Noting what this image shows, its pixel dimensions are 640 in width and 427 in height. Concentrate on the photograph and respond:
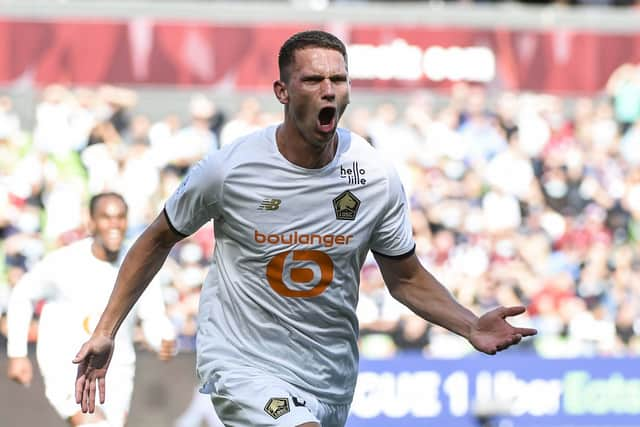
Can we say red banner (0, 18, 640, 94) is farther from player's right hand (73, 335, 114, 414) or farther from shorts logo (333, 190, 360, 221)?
shorts logo (333, 190, 360, 221)

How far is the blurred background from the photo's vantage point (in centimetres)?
1280

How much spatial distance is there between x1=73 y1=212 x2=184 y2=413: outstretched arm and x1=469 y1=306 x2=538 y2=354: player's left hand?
1313 millimetres

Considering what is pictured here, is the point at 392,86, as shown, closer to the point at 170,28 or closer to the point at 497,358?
the point at 170,28

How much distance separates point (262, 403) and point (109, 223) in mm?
3849

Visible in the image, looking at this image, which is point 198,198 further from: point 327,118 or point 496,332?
point 496,332

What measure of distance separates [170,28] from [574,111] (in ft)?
17.4

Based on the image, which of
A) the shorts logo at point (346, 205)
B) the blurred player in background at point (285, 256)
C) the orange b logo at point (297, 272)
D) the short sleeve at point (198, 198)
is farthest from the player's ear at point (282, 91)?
the orange b logo at point (297, 272)

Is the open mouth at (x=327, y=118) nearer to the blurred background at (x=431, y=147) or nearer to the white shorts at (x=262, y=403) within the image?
the white shorts at (x=262, y=403)

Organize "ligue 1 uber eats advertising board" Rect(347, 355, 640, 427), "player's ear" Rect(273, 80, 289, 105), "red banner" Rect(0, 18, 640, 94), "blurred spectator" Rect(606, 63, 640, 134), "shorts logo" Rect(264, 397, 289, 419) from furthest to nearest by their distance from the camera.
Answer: "blurred spectator" Rect(606, 63, 640, 134) → "red banner" Rect(0, 18, 640, 94) → "ligue 1 uber eats advertising board" Rect(347, 355, 640, 427) → "player's ear" Rect(273, 80, 289, 105) → "shorts logo" Rect(264, 397, 289, 419)

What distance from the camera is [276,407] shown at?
15.9 ft

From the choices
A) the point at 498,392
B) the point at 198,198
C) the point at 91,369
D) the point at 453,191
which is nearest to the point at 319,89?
the point at 198,198

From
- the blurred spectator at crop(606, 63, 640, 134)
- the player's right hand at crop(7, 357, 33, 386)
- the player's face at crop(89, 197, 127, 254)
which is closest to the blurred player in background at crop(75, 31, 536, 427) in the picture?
the player's right hand at crop(7, 357, 33, 386)

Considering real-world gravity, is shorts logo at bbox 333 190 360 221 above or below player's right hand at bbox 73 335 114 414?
above

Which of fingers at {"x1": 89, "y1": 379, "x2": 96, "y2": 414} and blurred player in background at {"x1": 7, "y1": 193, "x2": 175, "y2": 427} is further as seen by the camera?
blurred player in background at {"x1": 7, "y1": 193, "x2": 175, "y2": 427}
